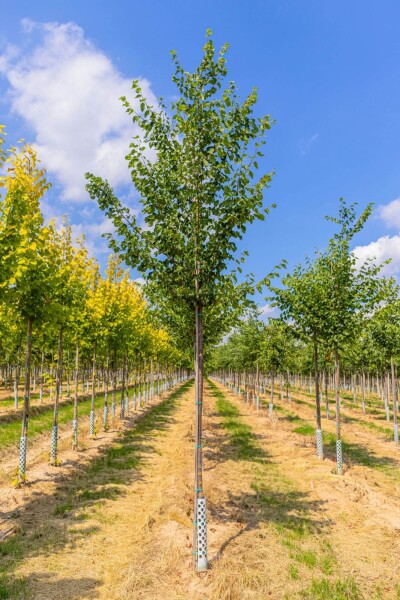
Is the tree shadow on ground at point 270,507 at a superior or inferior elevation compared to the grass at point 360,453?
superior

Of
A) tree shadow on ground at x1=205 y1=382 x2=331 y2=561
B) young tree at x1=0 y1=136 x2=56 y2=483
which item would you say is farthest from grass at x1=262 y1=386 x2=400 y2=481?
Answer: young tree at x1=0 y1=136 x2=56 y2=483

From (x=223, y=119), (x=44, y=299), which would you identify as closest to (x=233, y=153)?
(x=223, y=119)

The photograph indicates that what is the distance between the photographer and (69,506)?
1049 cm

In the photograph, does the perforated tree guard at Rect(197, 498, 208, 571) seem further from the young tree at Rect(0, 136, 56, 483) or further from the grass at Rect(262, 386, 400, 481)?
the grass at Rect(262, 386, 400, 481)

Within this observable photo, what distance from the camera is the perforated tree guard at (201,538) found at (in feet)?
23.6

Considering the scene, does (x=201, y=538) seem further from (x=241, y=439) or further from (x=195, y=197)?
(x=241, y=439)

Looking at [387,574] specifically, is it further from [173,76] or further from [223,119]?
[173,76]

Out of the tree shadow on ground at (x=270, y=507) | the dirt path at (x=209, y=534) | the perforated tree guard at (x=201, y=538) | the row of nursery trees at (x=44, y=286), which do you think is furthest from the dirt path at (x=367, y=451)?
the row of nursery trees at (x=44, y=286)

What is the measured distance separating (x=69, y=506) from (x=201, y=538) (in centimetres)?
483

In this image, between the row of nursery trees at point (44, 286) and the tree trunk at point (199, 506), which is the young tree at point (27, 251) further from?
the tree trunk at point (199, 506)

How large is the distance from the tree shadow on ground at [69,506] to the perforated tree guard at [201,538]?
182cm

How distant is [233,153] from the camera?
26.9 feet

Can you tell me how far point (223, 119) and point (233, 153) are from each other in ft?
2.24

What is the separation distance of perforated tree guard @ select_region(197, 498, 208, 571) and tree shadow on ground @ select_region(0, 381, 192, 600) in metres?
A: 1.82
